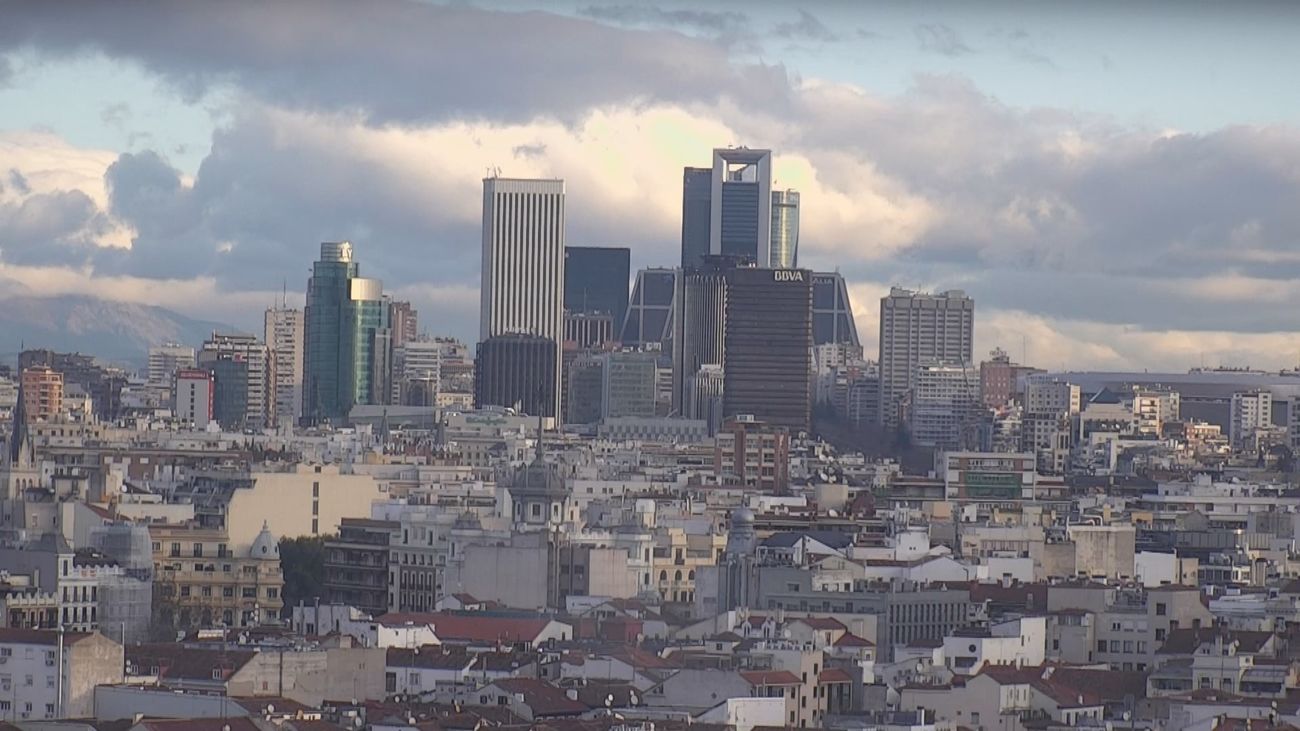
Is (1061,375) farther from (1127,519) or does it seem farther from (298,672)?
(298,672)

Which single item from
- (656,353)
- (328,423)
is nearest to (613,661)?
(328,423)

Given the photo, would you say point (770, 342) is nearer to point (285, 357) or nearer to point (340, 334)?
point (340, 334)

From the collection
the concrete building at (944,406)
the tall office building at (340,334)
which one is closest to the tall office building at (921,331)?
the concrete building at (944,406)

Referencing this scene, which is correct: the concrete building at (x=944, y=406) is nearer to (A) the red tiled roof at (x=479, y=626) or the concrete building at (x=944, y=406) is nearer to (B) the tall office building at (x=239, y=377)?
(B) the tall office building at (x=239, y=377)

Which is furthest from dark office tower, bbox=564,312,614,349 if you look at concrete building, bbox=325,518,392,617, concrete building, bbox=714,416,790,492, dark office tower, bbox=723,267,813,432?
concrete building, bbox=325,518,392,617

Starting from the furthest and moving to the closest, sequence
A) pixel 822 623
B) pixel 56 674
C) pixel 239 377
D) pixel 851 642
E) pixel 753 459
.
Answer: pixel 239 377
pixel 753 459
pixel 822 623
pixel 851 642
pixel 56 674

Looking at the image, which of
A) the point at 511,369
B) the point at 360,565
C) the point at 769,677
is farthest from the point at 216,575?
the point at 511,369
